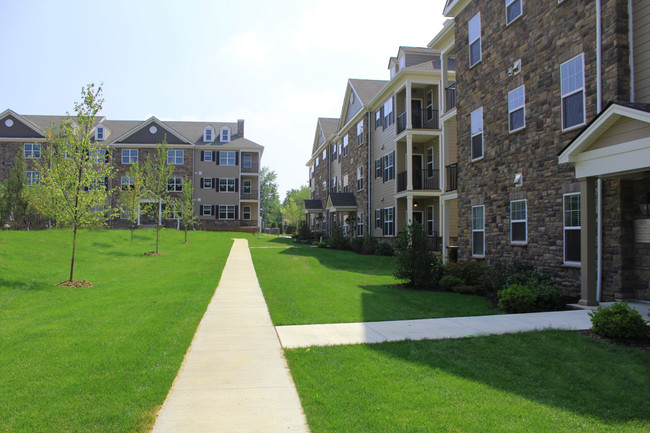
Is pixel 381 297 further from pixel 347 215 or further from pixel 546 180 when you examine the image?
pixel 347 215

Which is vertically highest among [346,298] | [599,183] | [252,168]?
[252,168]

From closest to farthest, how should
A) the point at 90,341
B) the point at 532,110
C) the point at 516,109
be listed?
the point at 90,341, the point at 532,110, the point at 516,109

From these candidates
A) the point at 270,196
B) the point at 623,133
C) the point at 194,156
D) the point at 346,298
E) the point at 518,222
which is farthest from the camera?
the point at 270,196

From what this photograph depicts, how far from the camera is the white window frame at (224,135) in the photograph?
4778 cm

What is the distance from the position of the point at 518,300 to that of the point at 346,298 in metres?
3.91

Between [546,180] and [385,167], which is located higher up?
[385,167]

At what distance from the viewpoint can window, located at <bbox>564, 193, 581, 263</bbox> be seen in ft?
32.9

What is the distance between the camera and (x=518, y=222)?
12117mm

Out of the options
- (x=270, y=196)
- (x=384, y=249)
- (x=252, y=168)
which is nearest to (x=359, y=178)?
(x=384, y=249)

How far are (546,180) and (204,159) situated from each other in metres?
40.7

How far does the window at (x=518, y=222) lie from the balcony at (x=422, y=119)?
12.0m

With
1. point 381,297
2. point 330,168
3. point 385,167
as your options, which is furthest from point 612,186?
point 330,168

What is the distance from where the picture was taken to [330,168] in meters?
41.5

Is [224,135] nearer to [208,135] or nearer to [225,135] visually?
[225,135]
